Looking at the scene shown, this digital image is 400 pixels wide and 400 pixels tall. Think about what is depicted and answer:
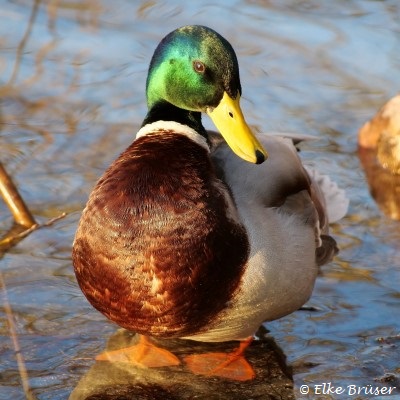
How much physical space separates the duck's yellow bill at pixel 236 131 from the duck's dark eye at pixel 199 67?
0.43ft

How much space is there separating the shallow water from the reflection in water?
0.08 m

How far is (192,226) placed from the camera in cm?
398

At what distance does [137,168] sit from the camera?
407 centimetres

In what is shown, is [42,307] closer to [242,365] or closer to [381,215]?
[242,365]

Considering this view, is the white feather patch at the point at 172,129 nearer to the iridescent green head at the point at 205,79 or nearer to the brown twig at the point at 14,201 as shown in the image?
the iridescent green head at the point at 205,79

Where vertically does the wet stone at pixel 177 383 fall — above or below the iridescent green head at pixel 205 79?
below

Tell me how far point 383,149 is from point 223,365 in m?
2.37

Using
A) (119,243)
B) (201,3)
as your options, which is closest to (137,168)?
(119,243)

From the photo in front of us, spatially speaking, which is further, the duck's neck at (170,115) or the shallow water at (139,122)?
the shallow water at (139,122)

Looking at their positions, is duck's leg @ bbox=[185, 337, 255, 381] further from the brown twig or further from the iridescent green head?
the brown twig

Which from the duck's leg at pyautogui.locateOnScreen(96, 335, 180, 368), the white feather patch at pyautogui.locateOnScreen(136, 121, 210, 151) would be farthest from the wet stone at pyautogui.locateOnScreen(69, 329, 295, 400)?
the white feather patch at pyautogui.locateOnScreen(136, 121, 210, 151)

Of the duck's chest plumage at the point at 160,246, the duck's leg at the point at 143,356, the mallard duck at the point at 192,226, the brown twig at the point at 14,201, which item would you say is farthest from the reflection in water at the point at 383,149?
the duck's chest plumage at the point at 160,246

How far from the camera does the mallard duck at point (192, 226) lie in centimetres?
395

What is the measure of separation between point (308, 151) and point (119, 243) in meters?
2.57
